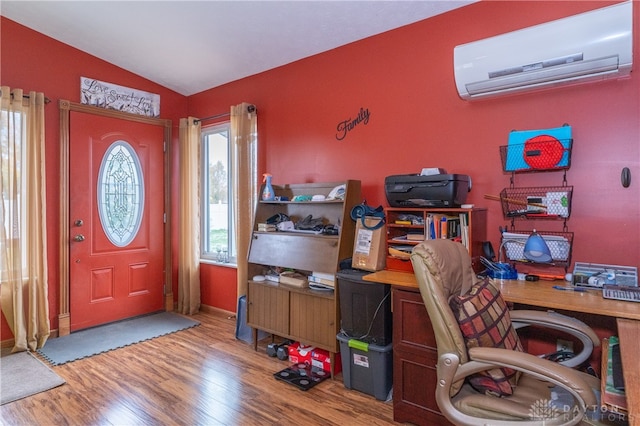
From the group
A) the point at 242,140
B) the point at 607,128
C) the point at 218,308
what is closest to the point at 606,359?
the point at 607,128

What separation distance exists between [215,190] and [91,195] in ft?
3.99

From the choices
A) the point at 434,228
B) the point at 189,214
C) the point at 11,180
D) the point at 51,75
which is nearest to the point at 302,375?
the point at 434,228

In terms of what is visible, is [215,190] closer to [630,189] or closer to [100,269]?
[100,269]

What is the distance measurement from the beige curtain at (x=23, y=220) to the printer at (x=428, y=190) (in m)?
3.00

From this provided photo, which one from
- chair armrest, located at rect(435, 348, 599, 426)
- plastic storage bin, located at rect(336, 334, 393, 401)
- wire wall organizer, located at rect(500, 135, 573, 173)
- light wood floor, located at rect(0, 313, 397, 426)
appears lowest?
light wood floor, located at rect(0, 313, 397, 426)

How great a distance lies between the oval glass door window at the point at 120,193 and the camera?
381 centimetres

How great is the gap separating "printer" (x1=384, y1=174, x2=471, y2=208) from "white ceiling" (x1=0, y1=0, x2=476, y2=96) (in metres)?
1.20

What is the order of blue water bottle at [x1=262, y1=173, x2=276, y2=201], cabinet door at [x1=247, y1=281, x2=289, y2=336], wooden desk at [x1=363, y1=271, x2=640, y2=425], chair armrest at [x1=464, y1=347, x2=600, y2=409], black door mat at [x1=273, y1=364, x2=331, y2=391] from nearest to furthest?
wooden desk at [x1=363, y1=271, x2=640, y2=425]
chair armrest at [x1=464, y1=347, x2=600, y2=409]
black door mat at [x1=273, y1=364, x2=331, y2=391]
cabinet door at [x1=247, y1=281, x2=289, y2=336]
blue water bottle at [x1=262, y1=173, x2=276, y2=201]

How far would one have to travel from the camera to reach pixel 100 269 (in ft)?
12.4

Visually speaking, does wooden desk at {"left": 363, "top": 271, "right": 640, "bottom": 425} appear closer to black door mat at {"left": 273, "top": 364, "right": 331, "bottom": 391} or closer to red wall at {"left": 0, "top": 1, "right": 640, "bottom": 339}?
red wall at {"left": 0, "top": 1, "right": 640, "bottom": 339}

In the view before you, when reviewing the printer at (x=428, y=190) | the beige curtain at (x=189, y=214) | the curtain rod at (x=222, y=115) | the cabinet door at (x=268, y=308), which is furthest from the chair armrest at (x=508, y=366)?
the beige curtain at (x=189, y=214)

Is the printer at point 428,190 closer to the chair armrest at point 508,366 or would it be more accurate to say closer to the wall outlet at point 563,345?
the wall outlet at point 563,345

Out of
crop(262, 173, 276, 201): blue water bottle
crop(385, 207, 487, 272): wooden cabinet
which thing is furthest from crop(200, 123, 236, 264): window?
crop(385, 207, 487, 272): wooden cabinet

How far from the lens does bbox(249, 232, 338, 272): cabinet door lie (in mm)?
2779
